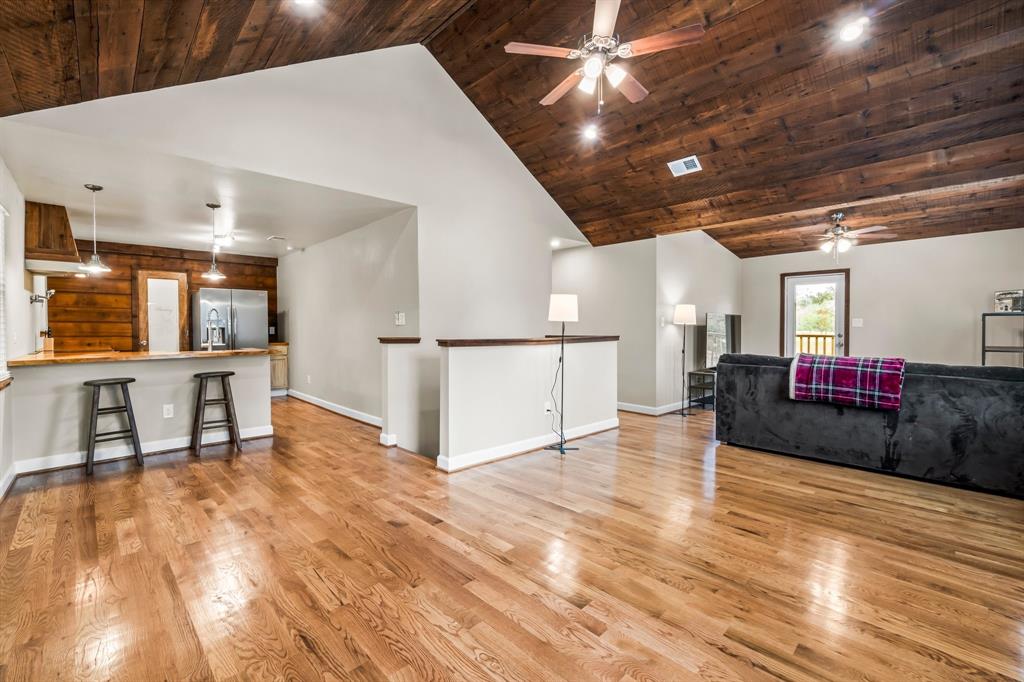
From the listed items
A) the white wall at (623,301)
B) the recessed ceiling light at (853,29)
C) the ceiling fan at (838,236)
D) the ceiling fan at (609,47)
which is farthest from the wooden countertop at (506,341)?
the ceiling fan at (838,236)

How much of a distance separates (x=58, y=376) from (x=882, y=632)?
5.72m

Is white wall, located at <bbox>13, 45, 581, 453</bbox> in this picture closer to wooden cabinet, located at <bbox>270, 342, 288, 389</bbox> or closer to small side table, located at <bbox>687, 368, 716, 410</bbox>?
small side table, located at <bbox>687, 368, 716, 410</bbox>

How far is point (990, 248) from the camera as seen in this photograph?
20.4ft

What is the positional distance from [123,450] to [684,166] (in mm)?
6049

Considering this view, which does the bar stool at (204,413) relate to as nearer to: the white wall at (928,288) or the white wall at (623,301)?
the white wall at (623,301)

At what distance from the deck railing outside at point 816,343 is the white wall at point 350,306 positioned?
6789 millimetres

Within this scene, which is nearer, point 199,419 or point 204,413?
point 199,419

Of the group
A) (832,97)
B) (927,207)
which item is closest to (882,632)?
(832,97)

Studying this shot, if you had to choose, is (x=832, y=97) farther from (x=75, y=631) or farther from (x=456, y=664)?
(x=75, y=631)

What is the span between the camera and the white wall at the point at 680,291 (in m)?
6.23

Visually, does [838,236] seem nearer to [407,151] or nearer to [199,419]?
[407,151]

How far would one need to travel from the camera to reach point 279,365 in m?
7.64

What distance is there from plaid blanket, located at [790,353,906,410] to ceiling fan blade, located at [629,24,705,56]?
2.87 metres

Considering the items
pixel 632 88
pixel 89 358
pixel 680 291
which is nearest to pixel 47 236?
pixel 89 358
